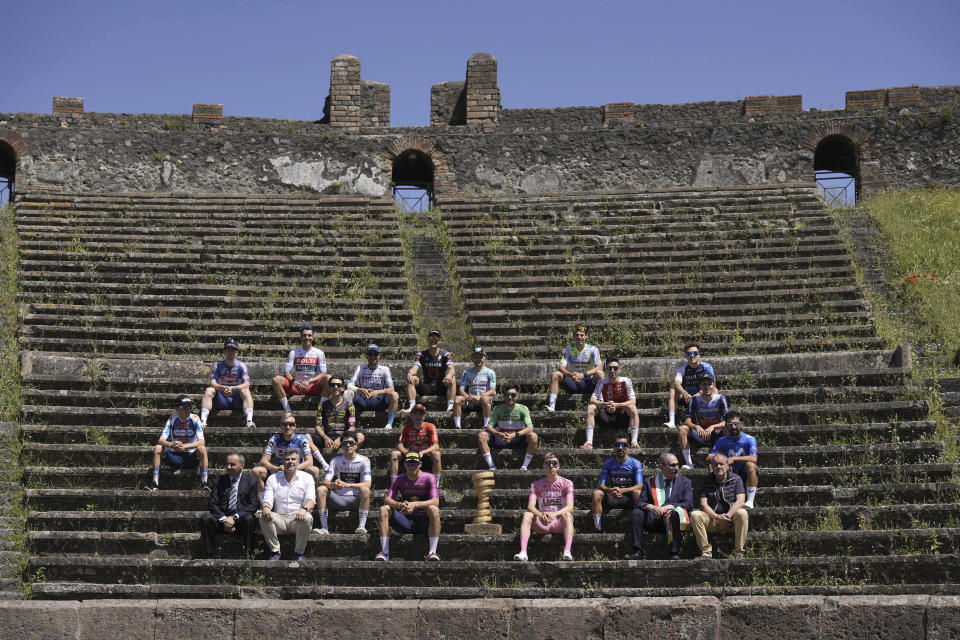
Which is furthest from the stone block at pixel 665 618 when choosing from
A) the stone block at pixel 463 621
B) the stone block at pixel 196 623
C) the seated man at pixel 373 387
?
the seated man at pixel 373 387

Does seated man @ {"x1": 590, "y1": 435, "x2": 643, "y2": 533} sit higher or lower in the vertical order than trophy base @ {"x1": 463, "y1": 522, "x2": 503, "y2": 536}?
higher

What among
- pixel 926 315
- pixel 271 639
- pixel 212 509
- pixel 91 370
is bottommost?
pixel 271 639

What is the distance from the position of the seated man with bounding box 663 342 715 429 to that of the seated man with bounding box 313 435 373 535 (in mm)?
3381

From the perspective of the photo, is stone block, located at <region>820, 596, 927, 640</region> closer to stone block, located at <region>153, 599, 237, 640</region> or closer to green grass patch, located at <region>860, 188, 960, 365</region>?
stone block, located at <region>153, 599, 237, 640</region>

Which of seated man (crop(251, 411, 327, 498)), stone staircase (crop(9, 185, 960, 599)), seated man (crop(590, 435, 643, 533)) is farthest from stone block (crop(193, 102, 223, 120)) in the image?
seated man (crop(590, 435, 643, 533))

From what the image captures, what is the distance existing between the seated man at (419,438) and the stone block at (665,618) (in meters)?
3.22

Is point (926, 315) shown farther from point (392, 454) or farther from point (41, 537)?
point (41, 537)

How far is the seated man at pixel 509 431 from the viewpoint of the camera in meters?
11.7

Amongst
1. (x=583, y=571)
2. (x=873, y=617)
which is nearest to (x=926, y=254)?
(x=583, y=571)

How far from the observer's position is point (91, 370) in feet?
44.9

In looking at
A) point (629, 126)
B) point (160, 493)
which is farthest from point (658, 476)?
point (629, 126)

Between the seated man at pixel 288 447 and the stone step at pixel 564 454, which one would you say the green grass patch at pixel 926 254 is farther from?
the seated man at pixel 288 447

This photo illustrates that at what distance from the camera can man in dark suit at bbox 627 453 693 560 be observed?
1021 cm

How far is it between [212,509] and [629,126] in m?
12.4
